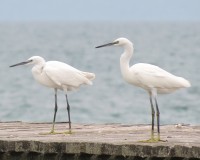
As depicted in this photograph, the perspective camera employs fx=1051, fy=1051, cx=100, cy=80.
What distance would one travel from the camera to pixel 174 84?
16.2 meters

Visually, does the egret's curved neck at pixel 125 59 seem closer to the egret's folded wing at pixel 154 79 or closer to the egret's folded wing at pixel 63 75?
the egret's folded wing at pixel 154 79

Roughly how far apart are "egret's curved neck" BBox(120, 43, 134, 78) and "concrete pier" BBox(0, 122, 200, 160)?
3.48 feet

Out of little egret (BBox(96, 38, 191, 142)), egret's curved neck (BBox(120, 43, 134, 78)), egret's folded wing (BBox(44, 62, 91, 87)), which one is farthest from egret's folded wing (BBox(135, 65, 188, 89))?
egret's folded wing (BBox(44, 62, 91, 87))

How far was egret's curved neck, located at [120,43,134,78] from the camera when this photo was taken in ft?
53.6

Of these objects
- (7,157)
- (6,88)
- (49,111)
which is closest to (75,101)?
(49,111)

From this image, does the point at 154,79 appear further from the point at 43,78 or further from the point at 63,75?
the point at 43,78

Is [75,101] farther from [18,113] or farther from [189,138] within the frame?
[189,138]

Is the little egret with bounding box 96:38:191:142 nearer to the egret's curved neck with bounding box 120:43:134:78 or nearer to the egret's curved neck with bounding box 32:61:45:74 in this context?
the egret's curved neck with bounding box 120:43:134:78

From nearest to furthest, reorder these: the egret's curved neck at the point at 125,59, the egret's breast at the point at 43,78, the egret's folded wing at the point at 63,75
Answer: the egret's curved neck at the point at 125,59
the egret's folded wing at the point at 63,75
the egret's breast at the point at 43,78

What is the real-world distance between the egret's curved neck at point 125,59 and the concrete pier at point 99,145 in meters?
1.06

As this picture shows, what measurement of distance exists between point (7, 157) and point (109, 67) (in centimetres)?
5119

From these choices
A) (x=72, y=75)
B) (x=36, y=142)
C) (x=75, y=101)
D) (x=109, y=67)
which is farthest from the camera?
(x=109, y=67)

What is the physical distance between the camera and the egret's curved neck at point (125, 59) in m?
16.3

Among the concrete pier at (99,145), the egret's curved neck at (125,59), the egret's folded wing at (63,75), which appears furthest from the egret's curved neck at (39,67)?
the egret's curved neck at (125,59)
